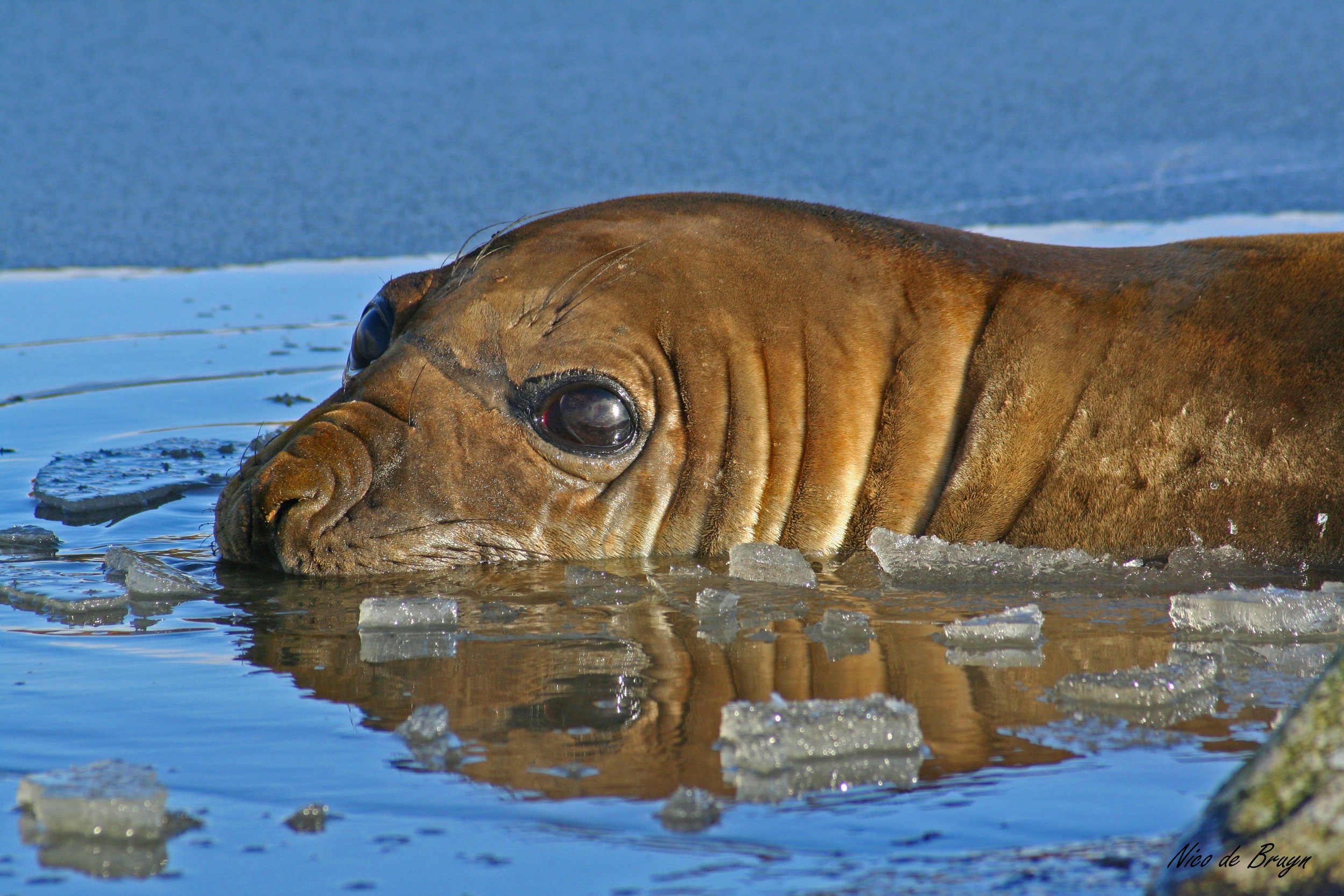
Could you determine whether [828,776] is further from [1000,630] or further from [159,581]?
[159,581]

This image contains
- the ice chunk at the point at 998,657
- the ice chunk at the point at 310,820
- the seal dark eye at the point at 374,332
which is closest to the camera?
the ice chunk at the point at 310,820

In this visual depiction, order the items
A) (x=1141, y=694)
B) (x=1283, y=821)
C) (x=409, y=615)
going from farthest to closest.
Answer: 1. (x=409, y=615)
2. (x=1141, y=694)
3. (x=1283, y=821)

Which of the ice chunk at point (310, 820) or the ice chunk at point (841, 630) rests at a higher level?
the ice chunk at point (841, 630)

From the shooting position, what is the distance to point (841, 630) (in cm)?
324

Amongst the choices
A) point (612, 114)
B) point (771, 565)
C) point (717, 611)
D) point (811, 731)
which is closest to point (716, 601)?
point (717, 611)

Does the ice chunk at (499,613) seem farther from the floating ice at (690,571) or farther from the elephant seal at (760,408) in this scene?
the floating ice at (690,571)

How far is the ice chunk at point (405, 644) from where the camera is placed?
3150mm

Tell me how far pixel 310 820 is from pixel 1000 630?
146cm

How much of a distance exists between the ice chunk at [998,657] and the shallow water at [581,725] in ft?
0.04

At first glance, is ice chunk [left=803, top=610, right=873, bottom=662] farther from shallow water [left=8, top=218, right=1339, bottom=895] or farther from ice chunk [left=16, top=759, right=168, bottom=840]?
ice chunk [left=16, top=759, right=168, bottom=840]

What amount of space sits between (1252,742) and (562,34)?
40.4ft

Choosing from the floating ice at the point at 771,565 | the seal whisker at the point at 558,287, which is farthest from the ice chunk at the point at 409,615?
the seal whisker at the point at 558,287

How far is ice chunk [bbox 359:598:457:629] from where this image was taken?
333cm

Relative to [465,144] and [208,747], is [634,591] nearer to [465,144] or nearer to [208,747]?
[208,747]
